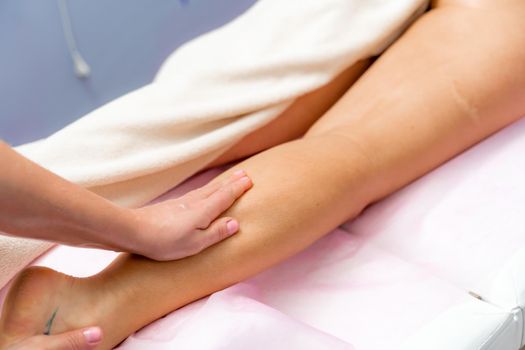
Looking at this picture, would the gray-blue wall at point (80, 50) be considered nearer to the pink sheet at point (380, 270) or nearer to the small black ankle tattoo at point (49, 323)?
the pink sheet at point (380, 270)

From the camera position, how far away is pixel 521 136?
47.6 inches

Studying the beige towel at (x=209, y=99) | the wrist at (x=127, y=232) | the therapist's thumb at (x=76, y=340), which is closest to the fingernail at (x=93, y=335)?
the therapist's thumb at (x=76, y=340)

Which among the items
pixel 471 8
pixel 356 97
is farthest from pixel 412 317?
pixel 471 8

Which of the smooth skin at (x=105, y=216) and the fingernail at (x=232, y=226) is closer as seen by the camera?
the smooth skin at (x=105, y=216)

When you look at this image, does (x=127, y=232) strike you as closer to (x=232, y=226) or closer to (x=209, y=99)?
(x=232, y=226)

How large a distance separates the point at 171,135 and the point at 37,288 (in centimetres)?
37

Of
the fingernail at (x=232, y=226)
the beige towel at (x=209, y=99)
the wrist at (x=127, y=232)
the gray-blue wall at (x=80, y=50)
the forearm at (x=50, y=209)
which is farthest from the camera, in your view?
the gray-blue wall at (x=80, y=50)

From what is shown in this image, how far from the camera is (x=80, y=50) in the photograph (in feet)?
5.89

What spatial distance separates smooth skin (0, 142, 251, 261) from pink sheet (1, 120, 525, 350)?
0.31ft

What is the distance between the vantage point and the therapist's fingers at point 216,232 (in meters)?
0.95

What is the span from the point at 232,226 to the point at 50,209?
0.86ft

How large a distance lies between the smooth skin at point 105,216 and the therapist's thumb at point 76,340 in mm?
103

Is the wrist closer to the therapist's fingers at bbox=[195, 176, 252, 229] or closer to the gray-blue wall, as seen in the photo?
the therapist's fingers at bbox=[195, 176, 252, 229]

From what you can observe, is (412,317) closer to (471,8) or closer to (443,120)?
(443,120)
